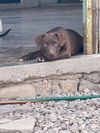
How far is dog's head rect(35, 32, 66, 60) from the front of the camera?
22.7ft

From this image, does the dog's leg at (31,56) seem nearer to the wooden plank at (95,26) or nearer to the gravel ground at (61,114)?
the wooden plank at (95,26)

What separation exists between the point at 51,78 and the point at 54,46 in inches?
18.0

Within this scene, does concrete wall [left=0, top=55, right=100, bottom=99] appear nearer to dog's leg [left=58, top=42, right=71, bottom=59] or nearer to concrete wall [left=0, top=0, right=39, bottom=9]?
dog's leg [left=58, top=42, right=71, bottom=59]

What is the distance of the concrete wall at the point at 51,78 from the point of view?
22.3ft

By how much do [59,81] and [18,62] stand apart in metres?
0.66

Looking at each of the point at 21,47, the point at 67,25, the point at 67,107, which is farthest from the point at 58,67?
the point at 67,25

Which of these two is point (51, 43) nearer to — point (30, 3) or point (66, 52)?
point (66, 52)

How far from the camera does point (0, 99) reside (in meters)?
6.84

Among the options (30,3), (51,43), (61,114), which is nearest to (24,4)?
(30,3)

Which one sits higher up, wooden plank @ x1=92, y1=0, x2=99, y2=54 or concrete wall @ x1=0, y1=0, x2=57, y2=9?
wooden plank @ x1=92, y1=0, x2=99, y2=54

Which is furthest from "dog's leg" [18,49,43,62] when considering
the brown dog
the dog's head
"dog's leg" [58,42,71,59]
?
"dog's leg" [58,42,71,59]

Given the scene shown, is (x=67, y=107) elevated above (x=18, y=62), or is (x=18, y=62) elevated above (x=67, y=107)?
(x=18, y=62)

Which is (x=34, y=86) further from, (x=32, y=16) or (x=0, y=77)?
(x=32, y=16)

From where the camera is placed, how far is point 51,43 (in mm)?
6992
